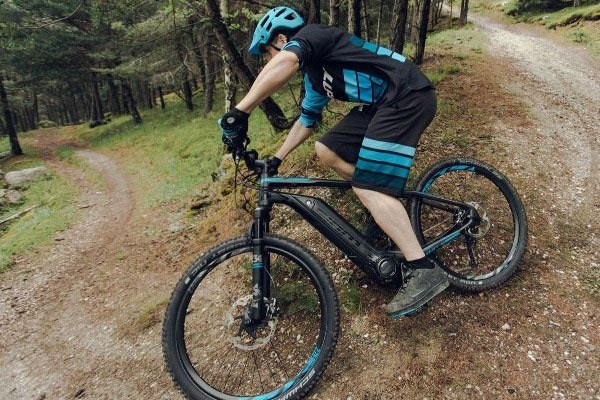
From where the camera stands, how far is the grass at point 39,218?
31.0ft

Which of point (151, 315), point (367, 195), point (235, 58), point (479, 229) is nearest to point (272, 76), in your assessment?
point (367, 195)

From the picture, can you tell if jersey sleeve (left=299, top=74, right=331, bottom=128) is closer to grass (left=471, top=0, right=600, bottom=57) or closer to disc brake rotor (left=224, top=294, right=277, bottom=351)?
disc brake rotor (left=224, top=294, right=277, bottom=351)

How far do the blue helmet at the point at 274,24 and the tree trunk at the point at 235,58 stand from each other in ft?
14.6

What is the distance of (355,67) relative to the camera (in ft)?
10.5

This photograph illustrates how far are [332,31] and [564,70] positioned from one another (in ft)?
48.5

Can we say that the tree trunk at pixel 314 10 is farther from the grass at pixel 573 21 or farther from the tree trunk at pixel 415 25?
the grass at pixel 573 21

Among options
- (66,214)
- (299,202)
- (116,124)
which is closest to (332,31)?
(299,202)

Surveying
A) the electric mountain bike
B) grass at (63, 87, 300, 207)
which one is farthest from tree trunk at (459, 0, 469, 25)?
the electric mountain bike

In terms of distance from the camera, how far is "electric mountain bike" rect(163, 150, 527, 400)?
3.12m

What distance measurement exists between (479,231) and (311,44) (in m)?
2.75

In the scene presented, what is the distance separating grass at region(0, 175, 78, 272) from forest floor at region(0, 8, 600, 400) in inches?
24.1

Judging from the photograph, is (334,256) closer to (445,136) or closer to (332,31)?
(332,31)

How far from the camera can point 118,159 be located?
2194cm

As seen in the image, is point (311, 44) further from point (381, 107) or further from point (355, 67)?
point (381, 107)
